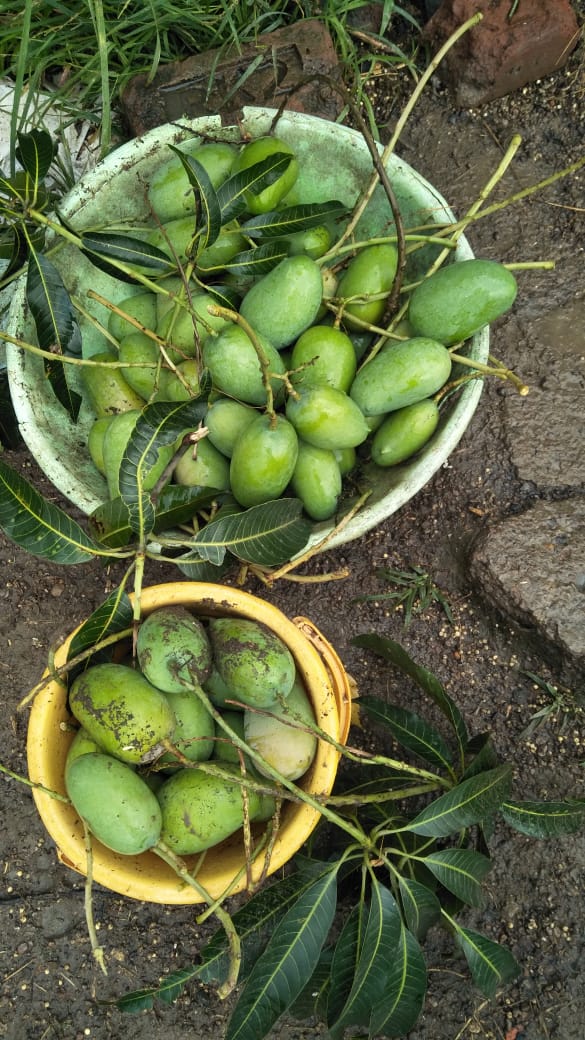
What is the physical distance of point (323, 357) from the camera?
4.48 ft

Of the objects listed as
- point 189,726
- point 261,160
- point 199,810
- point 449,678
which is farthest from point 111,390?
point 449,678

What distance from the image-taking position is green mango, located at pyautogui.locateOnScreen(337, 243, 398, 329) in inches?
55.8

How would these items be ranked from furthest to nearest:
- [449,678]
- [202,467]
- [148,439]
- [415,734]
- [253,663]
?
[449,678], [415,734], [202,467], [253,663], [148,439]

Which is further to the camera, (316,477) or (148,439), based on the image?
(316,477)

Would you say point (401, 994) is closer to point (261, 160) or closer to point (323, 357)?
point (323, 357)

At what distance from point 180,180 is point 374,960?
134cm

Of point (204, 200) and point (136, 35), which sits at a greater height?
point (136, 35)

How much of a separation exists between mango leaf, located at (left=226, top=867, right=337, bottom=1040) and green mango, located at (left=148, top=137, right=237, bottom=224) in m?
1.20

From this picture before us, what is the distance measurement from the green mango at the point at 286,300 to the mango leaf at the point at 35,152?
0.40m

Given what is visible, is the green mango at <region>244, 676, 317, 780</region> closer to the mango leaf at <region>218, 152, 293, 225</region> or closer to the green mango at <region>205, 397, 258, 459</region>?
the green mango at <region>205, 397, 258, 459</region>

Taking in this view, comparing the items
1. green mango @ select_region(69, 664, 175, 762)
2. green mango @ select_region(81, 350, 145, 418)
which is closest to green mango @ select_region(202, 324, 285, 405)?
green mango @ select_region(81, 350, 145, 418)

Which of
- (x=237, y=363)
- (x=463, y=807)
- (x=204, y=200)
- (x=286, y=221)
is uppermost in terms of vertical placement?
(x=204, y=200)

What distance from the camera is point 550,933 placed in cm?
173

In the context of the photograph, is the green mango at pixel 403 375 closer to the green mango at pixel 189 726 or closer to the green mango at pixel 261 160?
the green mango at pixel 261 160
